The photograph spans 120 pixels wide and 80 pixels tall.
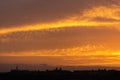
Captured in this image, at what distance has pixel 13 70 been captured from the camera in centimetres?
Answer: 16500
